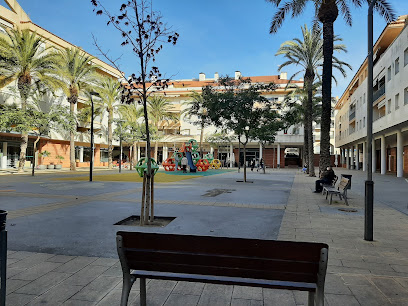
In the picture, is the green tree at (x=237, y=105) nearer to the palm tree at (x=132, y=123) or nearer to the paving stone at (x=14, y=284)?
the paving stone at (x=14, y=284)

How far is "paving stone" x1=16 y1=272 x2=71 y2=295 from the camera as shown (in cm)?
337

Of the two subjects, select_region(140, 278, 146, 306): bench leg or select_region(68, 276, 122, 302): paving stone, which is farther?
select_region(68, 276, 122, 302): paving stone

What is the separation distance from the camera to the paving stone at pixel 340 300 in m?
3.11

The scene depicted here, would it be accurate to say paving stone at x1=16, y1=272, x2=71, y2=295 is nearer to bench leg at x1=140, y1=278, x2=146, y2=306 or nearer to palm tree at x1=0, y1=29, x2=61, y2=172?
bench leg at x1=140, y1=278, x2=146, y2=306

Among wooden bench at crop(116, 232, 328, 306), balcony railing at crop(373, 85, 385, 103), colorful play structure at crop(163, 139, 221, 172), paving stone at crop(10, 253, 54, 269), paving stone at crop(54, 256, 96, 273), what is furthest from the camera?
colorful play structure at crop(163, 139, 221, 172)

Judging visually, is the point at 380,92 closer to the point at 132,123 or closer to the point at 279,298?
the point at 132,123

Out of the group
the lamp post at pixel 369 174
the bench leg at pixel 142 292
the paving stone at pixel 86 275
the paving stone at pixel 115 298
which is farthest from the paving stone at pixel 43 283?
the lamp post at pixel 369 174

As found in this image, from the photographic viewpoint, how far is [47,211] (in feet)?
27.4

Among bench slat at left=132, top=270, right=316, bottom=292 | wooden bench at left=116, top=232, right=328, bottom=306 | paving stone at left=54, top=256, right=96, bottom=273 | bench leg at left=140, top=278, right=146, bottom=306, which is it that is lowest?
paving stone at left=54, top=256, right=96, bottom=273

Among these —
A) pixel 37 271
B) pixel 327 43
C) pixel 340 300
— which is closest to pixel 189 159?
pixel 327 43

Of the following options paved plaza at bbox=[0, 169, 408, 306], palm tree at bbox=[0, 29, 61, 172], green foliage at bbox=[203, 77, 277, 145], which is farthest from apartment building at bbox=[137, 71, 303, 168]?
Answer: paved plaza at bbox=[0, 169, 408, 306]

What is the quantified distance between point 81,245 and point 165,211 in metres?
3.53

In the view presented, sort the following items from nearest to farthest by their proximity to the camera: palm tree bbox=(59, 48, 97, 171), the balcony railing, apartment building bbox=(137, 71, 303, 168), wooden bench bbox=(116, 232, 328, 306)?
wooden bench bbox=(116, 232, 328, 306), the balcony railing, palm tree bbox=(59, 48, 97, 171), apartment building bbox=(137, 71, 303, 168)

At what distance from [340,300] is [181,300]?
158 centimetres
